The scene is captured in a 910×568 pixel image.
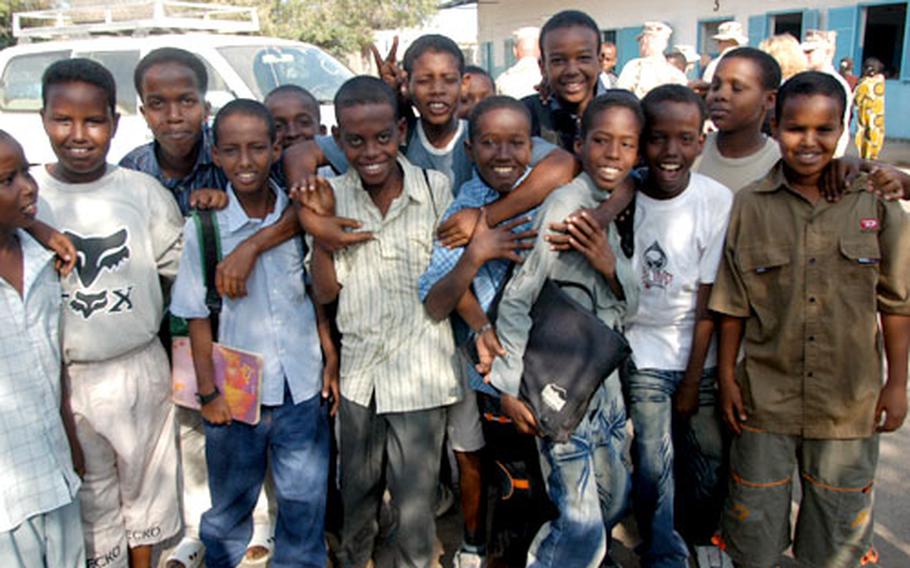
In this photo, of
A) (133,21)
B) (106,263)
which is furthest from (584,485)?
(133,21)

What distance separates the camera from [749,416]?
2275 mm

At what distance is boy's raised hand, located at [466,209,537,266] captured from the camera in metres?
2.07

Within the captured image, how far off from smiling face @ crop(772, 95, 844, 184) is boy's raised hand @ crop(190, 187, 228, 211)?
1727mm

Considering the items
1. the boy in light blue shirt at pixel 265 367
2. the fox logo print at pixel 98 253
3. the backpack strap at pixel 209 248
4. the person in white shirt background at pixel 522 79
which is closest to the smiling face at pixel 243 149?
the boy in light blue shirt at pixel 265 367

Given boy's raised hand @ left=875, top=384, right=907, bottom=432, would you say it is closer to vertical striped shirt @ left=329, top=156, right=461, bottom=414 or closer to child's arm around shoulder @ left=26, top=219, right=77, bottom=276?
vertical striped shirt @ left=329, top=156, right=461, bottom=414

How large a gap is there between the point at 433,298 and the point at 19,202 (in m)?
1.14

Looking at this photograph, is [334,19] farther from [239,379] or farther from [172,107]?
[239,379]

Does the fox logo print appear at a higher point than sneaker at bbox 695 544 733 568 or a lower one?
higher

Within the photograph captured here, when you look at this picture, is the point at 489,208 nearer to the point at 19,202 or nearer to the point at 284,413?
→ the point at 284,413

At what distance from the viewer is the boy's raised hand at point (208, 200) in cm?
222

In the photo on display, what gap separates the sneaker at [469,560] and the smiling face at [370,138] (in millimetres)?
1315

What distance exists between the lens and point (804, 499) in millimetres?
2293

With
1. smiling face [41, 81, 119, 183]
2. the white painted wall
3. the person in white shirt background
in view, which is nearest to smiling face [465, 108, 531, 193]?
smiling face [41, 81, 119, 183]

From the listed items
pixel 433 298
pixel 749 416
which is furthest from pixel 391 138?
pixel 749 416
